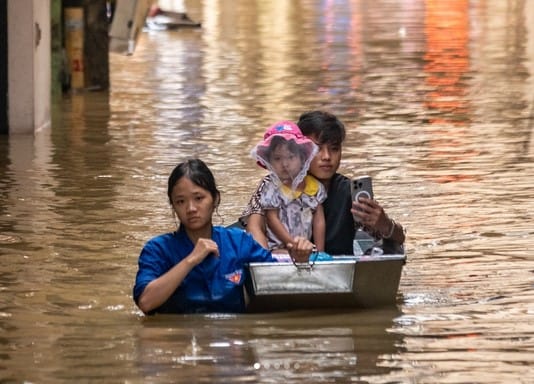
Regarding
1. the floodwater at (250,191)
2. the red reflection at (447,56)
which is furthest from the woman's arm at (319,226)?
the red reflection at (447,56)

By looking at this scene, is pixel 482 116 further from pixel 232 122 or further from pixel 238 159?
pixel 238 159

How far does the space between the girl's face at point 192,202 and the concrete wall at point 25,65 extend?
837 cm

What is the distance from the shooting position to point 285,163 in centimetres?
812

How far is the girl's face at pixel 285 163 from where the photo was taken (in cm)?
808

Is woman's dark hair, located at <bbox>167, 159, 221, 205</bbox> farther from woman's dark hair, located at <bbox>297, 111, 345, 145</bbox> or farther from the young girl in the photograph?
woman's dark hair, located at <bbox>297, 111, 345, 145</bbox>

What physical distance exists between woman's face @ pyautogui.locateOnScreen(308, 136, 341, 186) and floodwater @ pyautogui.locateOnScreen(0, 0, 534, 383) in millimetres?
727

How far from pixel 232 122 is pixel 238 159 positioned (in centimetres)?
288

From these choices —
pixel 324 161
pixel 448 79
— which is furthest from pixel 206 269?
pixel 448 79

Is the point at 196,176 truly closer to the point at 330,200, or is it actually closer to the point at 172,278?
the point at 172,278

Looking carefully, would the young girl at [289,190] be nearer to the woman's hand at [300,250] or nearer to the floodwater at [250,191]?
the floodwater at [250,191]

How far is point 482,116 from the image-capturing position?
16719 mm

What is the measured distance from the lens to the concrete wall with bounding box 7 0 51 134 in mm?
15406

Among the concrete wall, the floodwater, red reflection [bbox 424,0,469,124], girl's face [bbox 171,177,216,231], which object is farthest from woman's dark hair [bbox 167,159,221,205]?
red reflection [bbox 424,0,469,124]

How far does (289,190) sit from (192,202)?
3.15 feet
